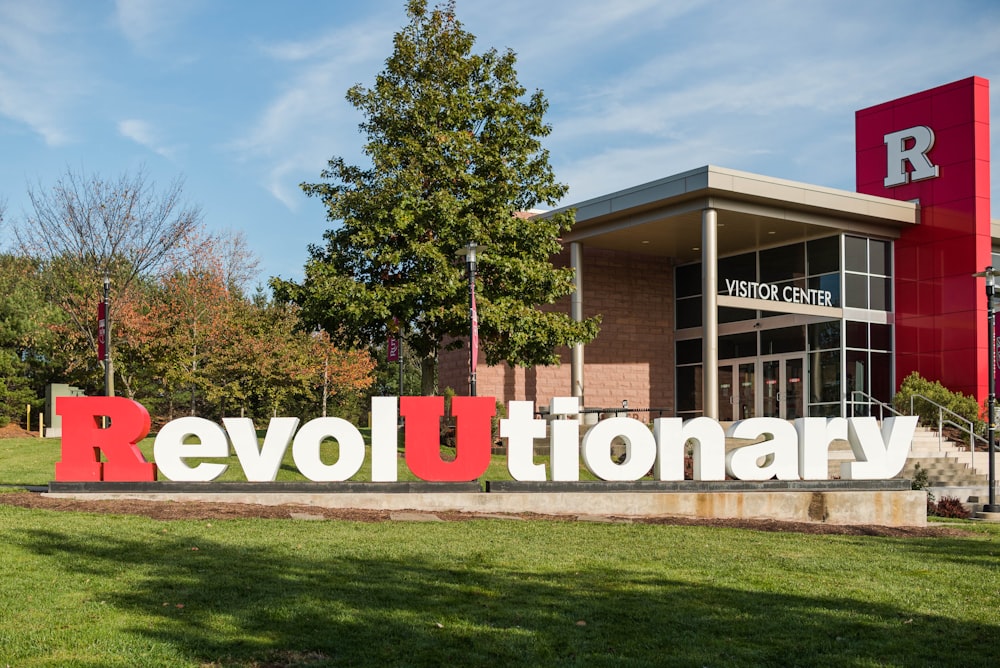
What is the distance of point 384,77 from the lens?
89.6ft

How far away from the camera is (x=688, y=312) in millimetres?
38438

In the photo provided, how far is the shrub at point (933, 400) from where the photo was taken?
99.5 feet

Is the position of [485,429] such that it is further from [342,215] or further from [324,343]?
[324,343]

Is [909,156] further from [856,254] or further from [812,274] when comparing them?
[812,274]

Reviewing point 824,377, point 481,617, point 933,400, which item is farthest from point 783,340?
point 481,617

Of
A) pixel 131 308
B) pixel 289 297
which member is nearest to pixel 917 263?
pixel 289 297

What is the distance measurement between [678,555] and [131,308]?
1036 inches

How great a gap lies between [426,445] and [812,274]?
20876mm

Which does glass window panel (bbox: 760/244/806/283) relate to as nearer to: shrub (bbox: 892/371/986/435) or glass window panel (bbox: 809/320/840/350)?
glass window panel (bbox: 809/320/840/350)

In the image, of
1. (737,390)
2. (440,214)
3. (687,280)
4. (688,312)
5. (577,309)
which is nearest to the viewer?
(440,214)

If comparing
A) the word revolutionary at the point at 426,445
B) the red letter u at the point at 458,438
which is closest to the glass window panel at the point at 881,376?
the word revolutionary at the point at 426,445

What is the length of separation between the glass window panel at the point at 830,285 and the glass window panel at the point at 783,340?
1505mm

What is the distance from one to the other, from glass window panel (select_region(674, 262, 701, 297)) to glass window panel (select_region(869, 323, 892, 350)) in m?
6.73

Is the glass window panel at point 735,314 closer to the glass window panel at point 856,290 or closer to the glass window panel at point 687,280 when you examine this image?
the glass window panel at point 687,280
